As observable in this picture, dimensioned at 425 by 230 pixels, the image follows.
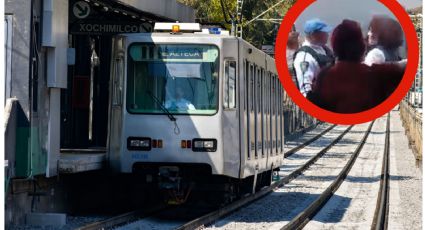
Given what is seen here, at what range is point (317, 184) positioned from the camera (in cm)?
2666

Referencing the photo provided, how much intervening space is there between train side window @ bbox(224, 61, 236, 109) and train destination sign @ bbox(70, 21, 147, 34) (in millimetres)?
3214

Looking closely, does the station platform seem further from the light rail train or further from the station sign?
the station sign

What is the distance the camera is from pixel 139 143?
1501 cm

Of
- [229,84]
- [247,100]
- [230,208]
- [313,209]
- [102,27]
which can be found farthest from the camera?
[313,209]

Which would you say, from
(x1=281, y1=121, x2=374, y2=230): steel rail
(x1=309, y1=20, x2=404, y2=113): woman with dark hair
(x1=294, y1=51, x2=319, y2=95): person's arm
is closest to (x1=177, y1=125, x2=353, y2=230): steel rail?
(x1=281, y1=121, x2=374, y2=230): steel rail

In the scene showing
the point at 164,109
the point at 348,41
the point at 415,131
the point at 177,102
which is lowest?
the point at 415,131

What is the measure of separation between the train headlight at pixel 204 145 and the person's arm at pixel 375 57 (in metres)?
9.71

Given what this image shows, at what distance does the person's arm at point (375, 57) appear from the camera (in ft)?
16.7

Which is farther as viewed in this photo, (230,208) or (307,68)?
(230,208)

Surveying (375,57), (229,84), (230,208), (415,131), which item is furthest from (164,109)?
(415,131)

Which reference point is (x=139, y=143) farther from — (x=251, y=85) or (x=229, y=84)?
(x=251, y=85)

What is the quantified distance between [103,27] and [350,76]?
12446 mm

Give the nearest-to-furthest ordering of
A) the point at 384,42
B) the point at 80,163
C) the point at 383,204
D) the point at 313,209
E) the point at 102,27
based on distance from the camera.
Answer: the point at 384,42
the point at 80,163
the point at 102,27
the point at 313,209
the point at 383,204

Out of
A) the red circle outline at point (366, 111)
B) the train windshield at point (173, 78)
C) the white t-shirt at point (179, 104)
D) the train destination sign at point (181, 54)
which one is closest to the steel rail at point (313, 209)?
the train windshield at point (173, 78)
